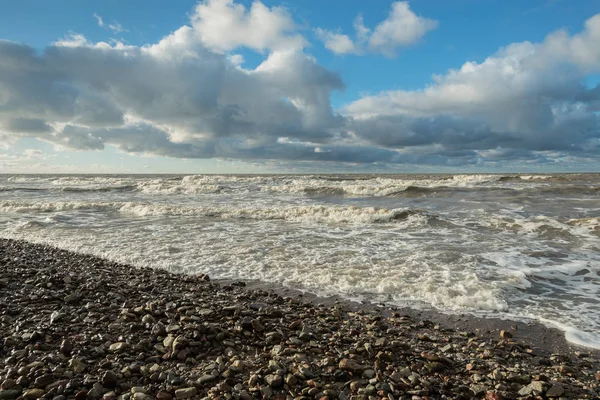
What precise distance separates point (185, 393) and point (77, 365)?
135 cm

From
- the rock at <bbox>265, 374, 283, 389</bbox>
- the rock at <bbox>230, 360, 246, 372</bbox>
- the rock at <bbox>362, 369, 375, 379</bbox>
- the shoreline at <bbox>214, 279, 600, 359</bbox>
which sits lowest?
the shoreline at <bbox>214, 279, 600, 359</bbox>

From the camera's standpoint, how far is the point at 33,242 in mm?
11461

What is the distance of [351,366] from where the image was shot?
3730 mm

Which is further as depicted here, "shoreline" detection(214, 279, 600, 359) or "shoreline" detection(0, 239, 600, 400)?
"shoreline" detection(214, 279, 600, 359)

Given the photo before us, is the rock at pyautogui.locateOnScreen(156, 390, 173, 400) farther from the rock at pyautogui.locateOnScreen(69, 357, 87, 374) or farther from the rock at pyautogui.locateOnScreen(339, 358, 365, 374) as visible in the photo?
the rock at pyautogui.locateOnScreen(339, 358, 365, 374)

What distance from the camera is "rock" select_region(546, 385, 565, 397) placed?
337 centimetres

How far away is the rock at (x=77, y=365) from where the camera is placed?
3.62 m

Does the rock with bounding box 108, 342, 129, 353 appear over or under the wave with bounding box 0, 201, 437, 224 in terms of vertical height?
over

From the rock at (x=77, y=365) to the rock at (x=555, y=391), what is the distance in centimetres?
470

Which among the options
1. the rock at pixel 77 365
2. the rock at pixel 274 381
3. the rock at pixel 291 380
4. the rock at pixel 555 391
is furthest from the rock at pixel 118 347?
the rock at pixel 555 391

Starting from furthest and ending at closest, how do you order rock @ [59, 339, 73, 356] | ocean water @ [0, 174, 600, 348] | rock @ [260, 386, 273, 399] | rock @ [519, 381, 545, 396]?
ocean water @ [0, 174, 600, 348]
rock @ [59, 339, 73, 356]
rock @ [519, 381, 545, 396]
rock @ [260, 386, 273, 399]

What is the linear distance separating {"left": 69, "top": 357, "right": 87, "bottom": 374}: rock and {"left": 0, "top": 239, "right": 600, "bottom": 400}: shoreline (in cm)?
2

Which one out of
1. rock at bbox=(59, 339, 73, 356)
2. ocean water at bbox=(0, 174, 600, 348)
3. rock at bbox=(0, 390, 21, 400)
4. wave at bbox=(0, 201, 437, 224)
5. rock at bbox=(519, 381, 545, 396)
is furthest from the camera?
wave at bbox=(0, 201, 437, 224)

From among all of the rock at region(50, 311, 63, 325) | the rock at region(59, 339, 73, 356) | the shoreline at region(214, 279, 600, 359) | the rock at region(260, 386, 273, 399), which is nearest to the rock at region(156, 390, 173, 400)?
the rock at region(260, 386, 273, 399)
